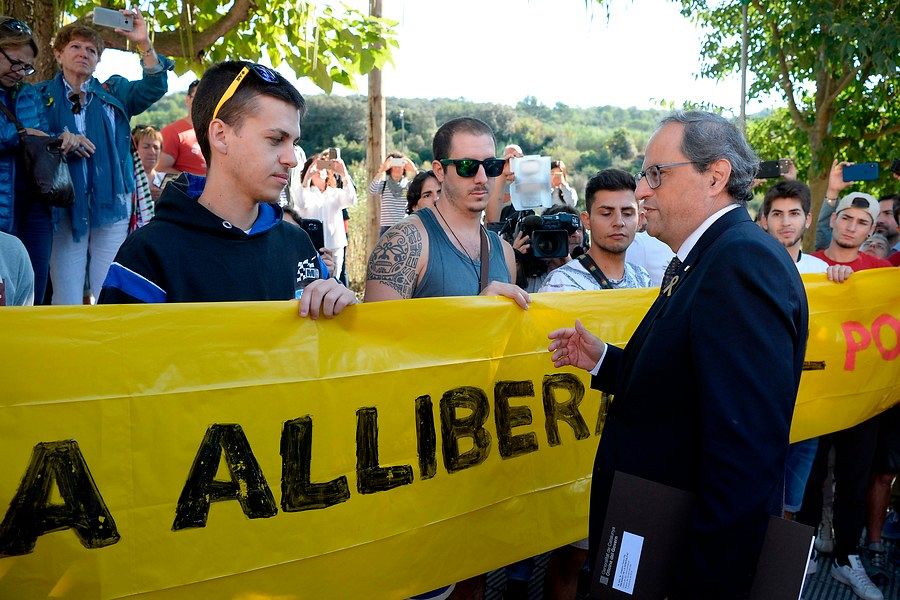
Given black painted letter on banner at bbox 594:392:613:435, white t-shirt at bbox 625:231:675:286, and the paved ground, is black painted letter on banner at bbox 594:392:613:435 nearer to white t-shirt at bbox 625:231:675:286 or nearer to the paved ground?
the paved ground

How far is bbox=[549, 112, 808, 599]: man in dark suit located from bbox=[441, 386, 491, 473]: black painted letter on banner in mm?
758

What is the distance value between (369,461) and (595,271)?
180 centimetres

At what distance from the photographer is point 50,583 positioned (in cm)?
229

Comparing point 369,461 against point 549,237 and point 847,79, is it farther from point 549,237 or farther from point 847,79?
point 847,79

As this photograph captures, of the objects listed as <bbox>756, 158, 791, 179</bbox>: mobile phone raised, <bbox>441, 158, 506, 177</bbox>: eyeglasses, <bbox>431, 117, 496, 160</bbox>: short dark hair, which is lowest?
<bbox>441, 158, 506, 177</bbox>: eyeglasses

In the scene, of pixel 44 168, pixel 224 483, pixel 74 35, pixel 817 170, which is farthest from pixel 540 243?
pixel 817 170

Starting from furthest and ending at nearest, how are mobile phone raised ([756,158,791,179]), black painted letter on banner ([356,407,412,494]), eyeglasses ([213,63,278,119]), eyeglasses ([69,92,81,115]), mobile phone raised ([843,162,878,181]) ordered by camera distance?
mobile phone raised ([843,162,878,181]), eyeglasses ([69,92,81,115]), mobile phone raised ([756,158,791,179]), black painted letter on banner ([356,407,412,494]), eyeglasses ([213,63,278,119])

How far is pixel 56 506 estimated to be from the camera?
2307 mm

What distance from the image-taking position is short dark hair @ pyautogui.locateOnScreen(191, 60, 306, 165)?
2.61 metres

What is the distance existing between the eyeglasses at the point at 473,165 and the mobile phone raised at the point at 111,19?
259cm

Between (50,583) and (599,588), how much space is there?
4.61 ft

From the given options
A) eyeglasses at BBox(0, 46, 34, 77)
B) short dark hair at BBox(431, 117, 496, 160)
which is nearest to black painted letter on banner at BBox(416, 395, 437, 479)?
short dark hair at BBox(431, 117, 496, 160)

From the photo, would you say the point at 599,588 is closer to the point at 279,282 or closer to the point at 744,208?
the point at 744,208

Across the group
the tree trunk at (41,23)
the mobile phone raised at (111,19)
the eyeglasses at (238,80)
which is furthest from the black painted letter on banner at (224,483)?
the tree trunk at (41,23)
